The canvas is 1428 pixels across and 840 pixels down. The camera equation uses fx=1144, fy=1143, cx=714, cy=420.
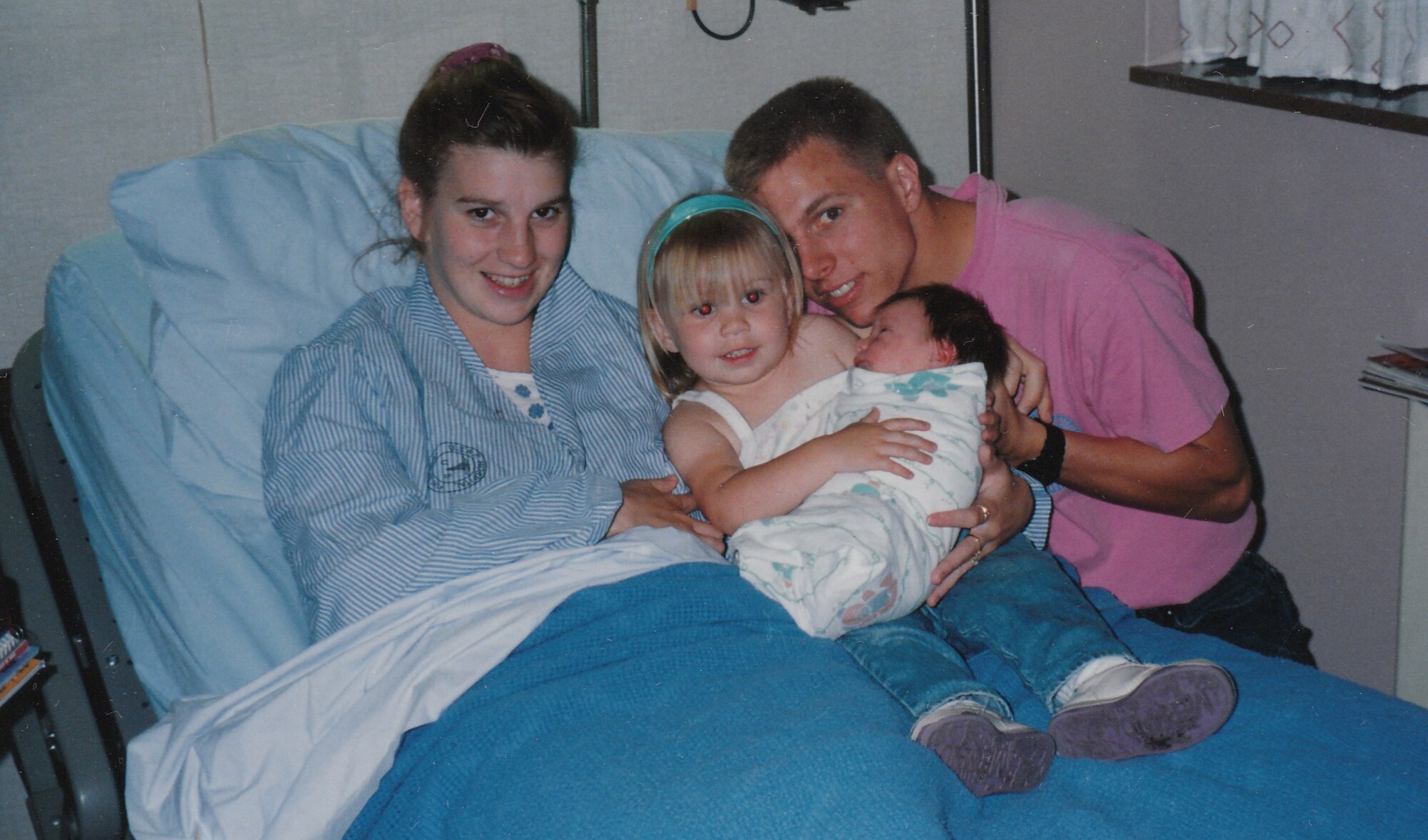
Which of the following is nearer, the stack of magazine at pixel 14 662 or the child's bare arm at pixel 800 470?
the stack of magazine at pixel 14 662

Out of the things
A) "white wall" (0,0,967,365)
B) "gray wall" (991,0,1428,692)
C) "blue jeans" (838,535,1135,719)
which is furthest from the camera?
"white wall" (0,0,967,365)

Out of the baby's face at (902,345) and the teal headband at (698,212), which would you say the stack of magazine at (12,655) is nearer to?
the teal headband at (698,212)

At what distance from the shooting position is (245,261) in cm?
168

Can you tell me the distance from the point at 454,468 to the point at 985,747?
31.0 inches

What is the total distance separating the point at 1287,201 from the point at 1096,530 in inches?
29.7

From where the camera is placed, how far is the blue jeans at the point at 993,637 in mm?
1261

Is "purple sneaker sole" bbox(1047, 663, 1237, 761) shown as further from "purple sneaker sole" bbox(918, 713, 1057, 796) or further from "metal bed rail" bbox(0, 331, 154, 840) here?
"metal bed rail" bbox(0, 331, 154, 840)

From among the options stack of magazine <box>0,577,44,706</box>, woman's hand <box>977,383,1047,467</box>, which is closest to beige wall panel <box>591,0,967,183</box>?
woman's hand <box>977,383,1047,467</box>

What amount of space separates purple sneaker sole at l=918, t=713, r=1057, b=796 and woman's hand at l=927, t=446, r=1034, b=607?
0.29 metres

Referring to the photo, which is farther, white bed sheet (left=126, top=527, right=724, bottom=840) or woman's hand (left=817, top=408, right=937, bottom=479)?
woman's hand (left=817, top=408, right=937, bottom=479)

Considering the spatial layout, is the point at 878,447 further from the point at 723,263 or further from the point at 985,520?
the point at 723,263

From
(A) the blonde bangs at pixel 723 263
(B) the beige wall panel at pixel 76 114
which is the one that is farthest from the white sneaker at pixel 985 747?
(B) the beige wall panel at pixel 76 114

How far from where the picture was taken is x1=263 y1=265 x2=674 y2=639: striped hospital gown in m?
1.41

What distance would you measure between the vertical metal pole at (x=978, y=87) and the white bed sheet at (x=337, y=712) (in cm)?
139
